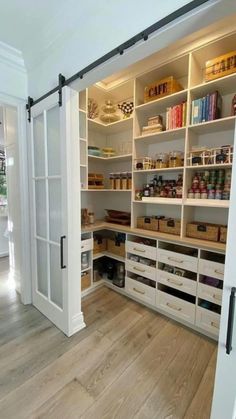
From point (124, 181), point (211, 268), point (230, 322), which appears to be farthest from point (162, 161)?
point (230, 322)

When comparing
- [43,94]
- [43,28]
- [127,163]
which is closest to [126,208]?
[127,163]

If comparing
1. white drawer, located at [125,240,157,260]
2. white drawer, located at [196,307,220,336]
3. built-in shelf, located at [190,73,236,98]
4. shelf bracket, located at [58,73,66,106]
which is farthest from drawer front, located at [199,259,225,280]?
shelf bracket, located at [58,73,66,106]

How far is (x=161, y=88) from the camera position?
2.19m

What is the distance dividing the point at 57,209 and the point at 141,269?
1.17 metres

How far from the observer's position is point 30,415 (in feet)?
4.05

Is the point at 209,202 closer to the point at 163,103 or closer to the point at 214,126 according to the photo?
the point at 214,126

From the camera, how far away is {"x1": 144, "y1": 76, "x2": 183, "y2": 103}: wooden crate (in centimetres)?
213

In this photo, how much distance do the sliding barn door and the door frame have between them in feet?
0.33

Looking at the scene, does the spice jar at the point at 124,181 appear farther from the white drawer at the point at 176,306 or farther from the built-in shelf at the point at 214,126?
the white drawer at the point at 176,306

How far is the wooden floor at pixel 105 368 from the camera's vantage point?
1.29 meters

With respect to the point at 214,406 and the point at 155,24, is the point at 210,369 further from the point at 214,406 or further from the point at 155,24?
the point at 155,24

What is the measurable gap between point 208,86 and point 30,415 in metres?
2.80

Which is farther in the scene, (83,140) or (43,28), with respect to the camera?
(83,140)

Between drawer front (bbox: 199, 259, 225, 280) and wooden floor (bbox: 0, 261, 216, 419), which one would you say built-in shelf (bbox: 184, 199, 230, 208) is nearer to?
drawer front (bbox: 199, 259, 225, 280)
